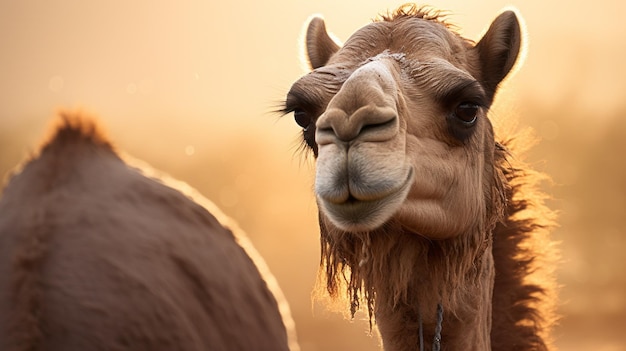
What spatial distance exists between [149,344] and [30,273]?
1.95 feet

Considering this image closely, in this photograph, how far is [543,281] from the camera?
538 cm

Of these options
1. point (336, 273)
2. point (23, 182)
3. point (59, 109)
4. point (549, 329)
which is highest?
point (59, 109)

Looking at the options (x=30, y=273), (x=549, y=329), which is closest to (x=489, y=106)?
(x=549, y=329)

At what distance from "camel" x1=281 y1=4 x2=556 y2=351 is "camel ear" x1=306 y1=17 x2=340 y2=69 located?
588mm

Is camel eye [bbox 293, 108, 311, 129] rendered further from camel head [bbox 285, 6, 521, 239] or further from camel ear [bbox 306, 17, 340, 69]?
camel ear [bbox 306, 17, 340, 69]

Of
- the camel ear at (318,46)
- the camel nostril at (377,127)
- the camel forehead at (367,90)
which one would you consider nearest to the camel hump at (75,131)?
the camel ear at (318,46)

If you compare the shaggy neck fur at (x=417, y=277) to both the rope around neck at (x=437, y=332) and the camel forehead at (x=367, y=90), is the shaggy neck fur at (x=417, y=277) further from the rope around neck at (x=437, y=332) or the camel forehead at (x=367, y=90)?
the camel forehead at (x=367, y=90)

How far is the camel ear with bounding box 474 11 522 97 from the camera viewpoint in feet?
15.1

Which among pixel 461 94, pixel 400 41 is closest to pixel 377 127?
pixel 461 94

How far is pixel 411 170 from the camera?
3.69 metres

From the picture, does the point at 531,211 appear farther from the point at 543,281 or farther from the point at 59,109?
the point at 59,109

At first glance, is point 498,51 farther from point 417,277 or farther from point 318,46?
point 417,277

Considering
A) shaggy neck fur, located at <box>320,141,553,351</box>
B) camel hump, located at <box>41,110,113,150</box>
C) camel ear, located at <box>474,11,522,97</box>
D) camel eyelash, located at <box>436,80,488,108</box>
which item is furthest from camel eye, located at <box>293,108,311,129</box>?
camel hump, located at <box>41,110,113,150</box>

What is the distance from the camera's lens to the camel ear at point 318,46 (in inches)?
200
